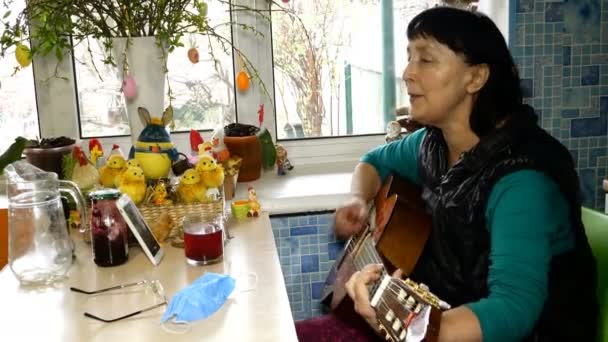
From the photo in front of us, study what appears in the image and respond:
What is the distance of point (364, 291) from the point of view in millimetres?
1154

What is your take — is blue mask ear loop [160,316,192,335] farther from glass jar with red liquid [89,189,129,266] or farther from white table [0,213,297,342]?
glass jar with red liquid [89,189,129,266]

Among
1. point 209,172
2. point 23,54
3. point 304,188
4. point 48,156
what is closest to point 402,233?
point 209,172

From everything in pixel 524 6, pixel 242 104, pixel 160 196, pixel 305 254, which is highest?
pixel 524 6

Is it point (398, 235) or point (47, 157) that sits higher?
point (47, 157)

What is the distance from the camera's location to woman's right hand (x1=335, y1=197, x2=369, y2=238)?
1.75 meters

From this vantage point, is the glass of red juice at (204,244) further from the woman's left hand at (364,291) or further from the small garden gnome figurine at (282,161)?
the small garden gnome figurine at (282,161)

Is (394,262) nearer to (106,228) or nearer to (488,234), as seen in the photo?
(488,234)

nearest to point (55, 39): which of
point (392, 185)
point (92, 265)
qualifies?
point (92, 265)

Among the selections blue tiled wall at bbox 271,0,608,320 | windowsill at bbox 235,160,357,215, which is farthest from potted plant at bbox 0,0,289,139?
blue tiled wall at bbox 271,0,608,320

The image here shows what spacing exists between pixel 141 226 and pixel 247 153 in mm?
664

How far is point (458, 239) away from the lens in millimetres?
1382


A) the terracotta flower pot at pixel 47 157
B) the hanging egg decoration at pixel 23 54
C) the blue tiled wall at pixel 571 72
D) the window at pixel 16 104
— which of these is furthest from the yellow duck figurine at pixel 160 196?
the blue tiled wall at pixel 571 72

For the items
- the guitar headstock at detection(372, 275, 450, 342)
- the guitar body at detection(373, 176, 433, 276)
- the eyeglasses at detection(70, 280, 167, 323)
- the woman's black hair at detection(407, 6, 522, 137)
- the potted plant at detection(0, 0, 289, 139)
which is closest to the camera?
the guitar headstock at detection(372, 275, 450, 342)

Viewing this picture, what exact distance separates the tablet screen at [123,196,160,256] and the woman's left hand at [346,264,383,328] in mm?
507
